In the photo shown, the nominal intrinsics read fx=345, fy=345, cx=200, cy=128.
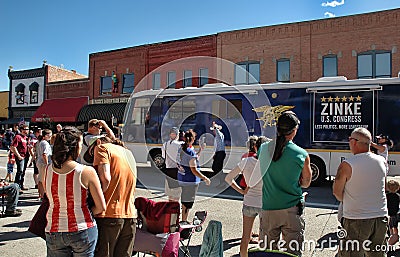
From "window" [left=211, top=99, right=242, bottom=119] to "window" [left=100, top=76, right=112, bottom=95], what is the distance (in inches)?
630

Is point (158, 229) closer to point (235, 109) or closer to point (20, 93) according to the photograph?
point (235, 109)

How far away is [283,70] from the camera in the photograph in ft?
65.6

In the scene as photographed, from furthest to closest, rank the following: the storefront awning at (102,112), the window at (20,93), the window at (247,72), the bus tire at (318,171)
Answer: the window at (20,93), the storefront awning at (102,112), the window at (247,72), the bus tire at (318,171)

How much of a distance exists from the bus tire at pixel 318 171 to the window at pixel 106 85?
19.1m

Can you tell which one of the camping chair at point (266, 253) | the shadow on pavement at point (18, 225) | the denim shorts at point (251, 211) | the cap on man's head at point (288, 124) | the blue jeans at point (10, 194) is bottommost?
the shadow on pavement at point (18, 225)

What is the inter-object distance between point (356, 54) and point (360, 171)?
17.1 metres

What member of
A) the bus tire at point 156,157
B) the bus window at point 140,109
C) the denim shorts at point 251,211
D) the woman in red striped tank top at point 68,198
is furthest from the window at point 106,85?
the woman in red striped tank top at point 68,198

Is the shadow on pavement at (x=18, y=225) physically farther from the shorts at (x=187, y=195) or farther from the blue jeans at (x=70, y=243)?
the blue jeans at (x=70, y=243)

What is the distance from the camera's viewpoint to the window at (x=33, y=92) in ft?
103

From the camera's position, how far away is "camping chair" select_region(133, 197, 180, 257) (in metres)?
3.73

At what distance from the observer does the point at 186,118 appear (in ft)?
38.9

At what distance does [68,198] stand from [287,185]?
1886 millimetres

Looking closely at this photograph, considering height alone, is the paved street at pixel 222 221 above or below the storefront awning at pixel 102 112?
below

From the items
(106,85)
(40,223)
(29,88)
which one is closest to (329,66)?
(106,85)
